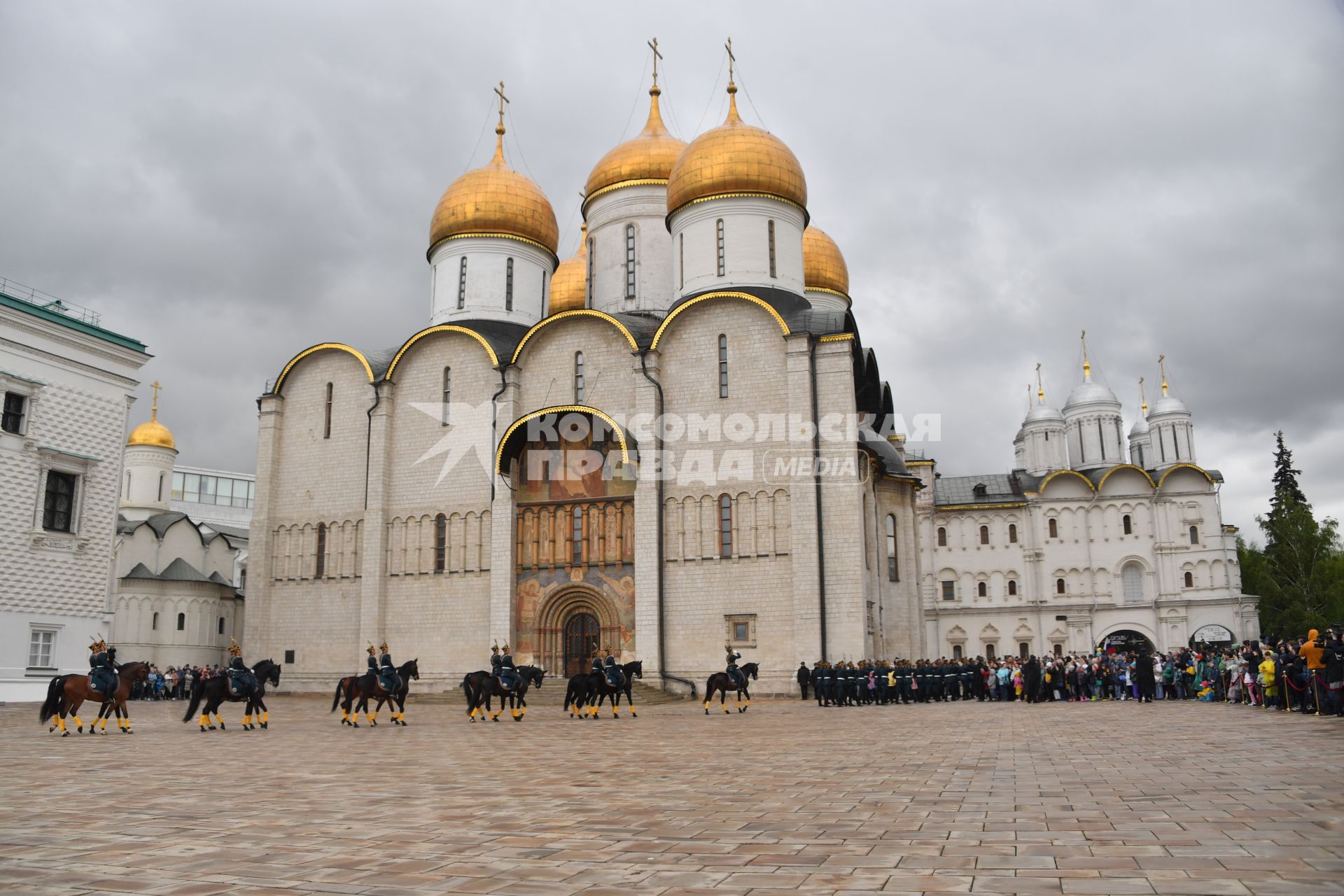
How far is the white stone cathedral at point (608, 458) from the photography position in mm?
25484

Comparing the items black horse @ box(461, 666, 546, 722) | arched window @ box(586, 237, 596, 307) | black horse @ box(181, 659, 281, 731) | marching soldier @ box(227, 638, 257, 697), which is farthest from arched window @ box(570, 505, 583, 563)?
marching soldier @ box(227, 638, 257, 697)

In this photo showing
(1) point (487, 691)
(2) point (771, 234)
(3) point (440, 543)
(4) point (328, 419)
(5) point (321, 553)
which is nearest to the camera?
(1) point (487, 691)

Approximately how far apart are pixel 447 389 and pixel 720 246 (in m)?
8.85

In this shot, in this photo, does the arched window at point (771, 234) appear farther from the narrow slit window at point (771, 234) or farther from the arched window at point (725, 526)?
the arched window at point (725, 526)

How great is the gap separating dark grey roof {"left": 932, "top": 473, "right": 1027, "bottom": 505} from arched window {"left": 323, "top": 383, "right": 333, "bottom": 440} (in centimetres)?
2916

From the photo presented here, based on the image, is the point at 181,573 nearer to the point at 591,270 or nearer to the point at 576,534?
the point at 591,270

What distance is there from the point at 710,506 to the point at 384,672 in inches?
453

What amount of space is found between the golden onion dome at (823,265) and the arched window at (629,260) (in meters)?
6.18

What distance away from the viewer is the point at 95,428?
25.0 metres

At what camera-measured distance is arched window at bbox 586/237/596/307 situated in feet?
108

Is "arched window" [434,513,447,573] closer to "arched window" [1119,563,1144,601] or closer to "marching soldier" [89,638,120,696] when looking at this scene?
"marching soldier" [89,638,120,696]

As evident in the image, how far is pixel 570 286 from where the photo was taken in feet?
114

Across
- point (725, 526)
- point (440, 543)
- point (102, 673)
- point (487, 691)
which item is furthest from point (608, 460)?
point (102, 673)

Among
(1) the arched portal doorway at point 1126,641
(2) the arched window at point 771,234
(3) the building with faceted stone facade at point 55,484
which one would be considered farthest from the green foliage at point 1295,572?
(3) the building with faceted stone facade at point 55,484
